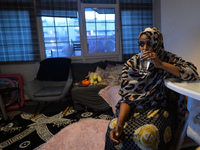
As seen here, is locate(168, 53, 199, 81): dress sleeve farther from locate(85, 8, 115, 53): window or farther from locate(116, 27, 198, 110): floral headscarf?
locate(85, 8, 115, 53): window

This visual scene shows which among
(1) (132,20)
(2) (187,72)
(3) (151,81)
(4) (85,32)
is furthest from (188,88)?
(1) (132,20)

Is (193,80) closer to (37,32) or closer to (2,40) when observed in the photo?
(37,32)

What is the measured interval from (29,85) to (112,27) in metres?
2.20

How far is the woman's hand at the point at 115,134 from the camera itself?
2.87ft

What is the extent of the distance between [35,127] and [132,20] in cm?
293

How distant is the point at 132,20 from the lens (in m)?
3.25

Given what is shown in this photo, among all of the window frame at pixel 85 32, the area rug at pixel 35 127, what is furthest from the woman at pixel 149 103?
the window frame at pixel 85 32

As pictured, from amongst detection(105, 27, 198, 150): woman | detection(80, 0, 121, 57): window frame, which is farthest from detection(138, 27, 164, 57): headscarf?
detection(80, 0, 121, 57): window frame

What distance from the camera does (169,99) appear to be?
1.08m

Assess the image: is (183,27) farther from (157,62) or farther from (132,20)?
(132,20)

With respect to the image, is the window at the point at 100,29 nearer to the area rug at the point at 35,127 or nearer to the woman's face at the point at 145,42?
the area rug at the point at 35,127

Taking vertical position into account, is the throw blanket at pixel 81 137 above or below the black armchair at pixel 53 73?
below

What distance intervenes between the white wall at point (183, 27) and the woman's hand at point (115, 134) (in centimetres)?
137

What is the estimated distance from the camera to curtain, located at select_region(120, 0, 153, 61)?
319 cm
